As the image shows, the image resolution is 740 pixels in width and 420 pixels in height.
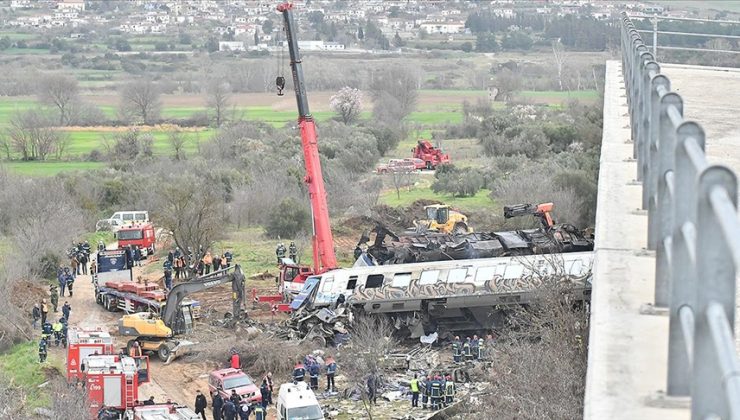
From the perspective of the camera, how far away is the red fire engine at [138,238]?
5441cm

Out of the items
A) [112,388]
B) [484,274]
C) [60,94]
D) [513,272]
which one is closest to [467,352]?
[484,274]

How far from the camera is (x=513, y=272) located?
35.3m

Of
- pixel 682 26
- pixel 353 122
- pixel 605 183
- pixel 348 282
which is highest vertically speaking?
pixel 605 183

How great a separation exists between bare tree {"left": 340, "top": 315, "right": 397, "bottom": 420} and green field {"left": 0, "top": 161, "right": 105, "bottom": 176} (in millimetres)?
50088

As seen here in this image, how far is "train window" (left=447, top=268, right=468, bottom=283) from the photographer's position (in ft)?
117

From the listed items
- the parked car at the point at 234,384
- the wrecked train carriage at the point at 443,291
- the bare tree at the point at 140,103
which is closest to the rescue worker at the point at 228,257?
the wrecked train carriage at the point at 443,291

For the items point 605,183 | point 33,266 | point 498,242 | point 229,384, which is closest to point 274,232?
point 33,266

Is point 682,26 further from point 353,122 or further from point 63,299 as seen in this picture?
point 353,122

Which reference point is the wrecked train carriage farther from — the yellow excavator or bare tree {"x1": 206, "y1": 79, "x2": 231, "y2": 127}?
bare tree {"x1": 206, "y1": 79, "x2": 231, "y2": 127}

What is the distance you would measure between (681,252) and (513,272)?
102 feet

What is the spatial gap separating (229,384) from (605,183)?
2090 centimetres

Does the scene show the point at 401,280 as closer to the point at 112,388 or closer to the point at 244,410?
the point at 244,410

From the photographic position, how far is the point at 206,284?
37.6 meters

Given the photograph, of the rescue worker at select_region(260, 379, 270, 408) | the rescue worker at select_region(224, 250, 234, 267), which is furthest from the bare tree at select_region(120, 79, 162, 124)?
the rescue worker at select_region(260, 379, 270, 408)
